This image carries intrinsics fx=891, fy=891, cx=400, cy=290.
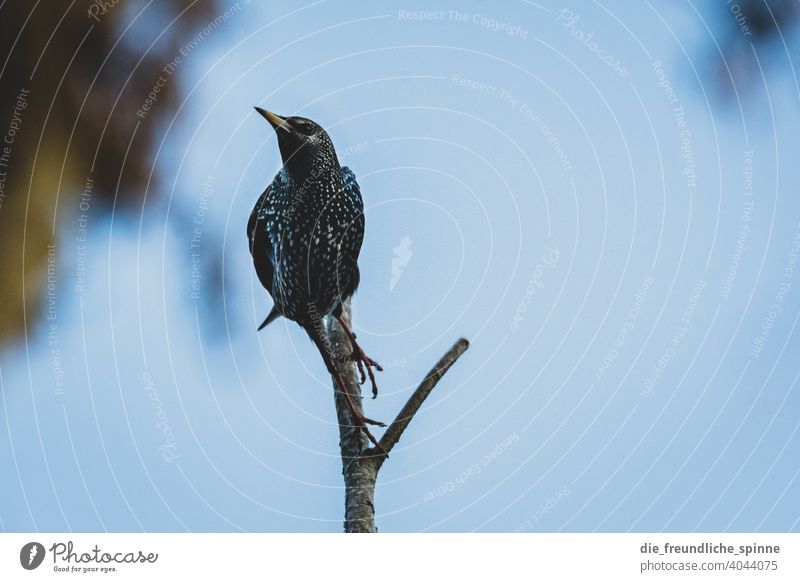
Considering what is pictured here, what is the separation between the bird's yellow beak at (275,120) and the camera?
156cm

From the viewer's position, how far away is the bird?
158 centimetres

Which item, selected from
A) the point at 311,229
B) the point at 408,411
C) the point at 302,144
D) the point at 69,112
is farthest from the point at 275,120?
the point at 408,411

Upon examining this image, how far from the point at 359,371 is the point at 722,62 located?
83cm

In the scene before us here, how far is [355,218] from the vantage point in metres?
1.60

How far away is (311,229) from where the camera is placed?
1.58 m

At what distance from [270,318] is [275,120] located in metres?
0.35

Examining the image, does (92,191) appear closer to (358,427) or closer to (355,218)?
(355,218)

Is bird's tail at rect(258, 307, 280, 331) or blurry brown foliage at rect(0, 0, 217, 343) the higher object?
blurry brown foliage at rect(0, 0, 217, 343)

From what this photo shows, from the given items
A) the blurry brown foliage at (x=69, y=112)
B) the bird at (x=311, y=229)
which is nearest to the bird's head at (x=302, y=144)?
the bird at (x=311, y=229)

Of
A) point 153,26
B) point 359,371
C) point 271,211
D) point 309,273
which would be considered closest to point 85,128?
point 153,26

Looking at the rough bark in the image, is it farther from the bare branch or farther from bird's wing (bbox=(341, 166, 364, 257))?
bird's wing (bbox=(341, 166, 364, 257))

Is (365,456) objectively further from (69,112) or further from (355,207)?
(69,112)

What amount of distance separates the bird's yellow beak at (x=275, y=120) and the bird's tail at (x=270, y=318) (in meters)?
0.33

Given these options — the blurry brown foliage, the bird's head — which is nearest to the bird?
the bird's head
